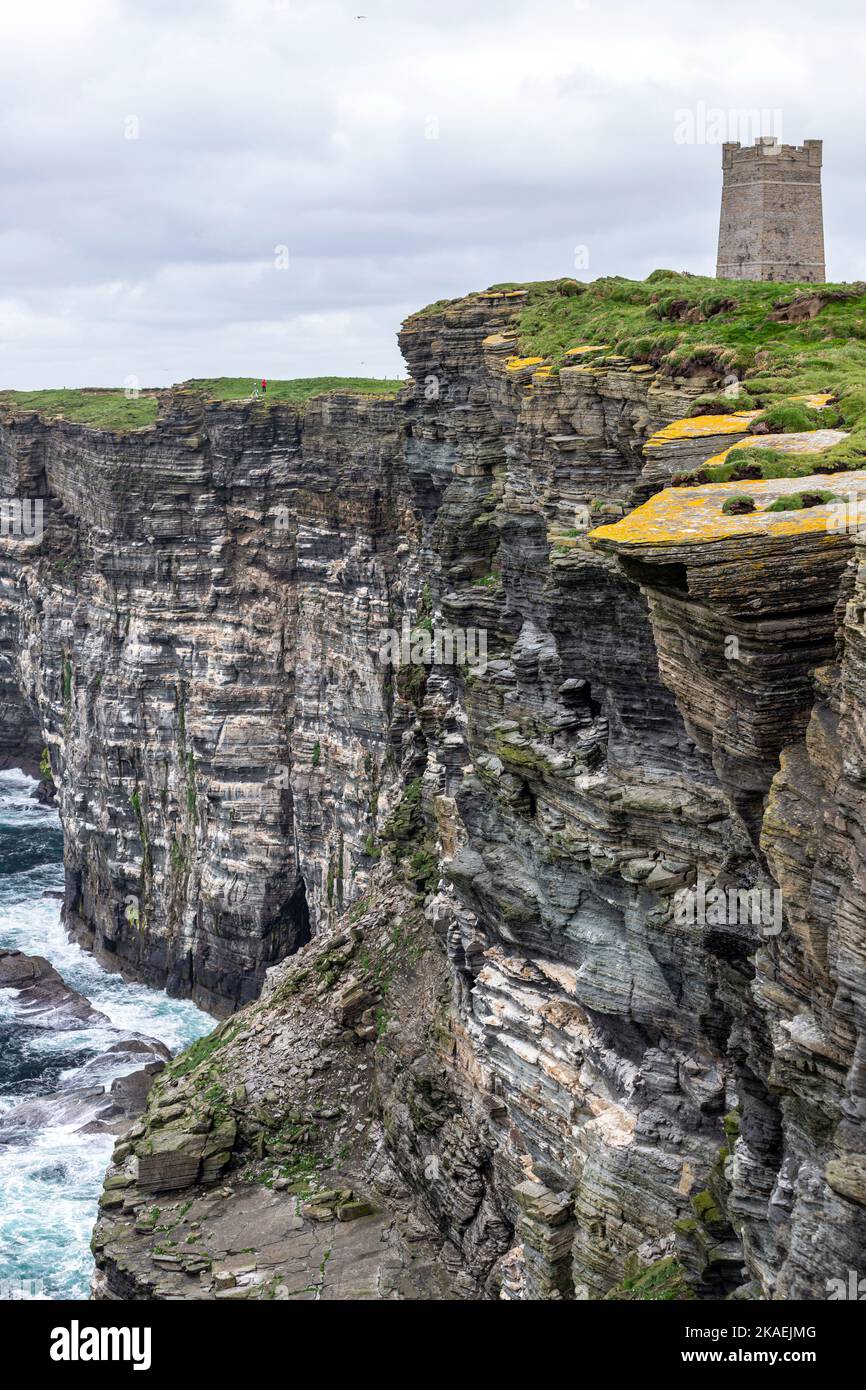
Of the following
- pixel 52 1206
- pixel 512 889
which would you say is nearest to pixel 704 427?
pixel 512 889

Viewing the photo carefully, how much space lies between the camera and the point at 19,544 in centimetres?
10638

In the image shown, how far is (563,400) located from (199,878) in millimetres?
56205

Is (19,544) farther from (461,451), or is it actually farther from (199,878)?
(461,451)

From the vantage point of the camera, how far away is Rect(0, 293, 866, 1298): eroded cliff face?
19.6 metres

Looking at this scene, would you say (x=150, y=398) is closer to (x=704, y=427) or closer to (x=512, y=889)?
(x=512, y=889)

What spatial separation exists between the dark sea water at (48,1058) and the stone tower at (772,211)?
4889 centimetres

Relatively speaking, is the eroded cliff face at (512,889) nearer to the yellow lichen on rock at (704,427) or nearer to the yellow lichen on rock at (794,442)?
the yellow lichen on rock at (794,442)

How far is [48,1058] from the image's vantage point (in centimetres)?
7506

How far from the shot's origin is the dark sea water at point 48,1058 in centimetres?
5594

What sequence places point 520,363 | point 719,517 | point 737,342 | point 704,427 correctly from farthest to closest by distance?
point 520,363
point 737,342
point 704,427
point 719,517

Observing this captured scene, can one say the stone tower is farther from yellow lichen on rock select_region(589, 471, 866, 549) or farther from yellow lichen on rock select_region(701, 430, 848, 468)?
yellow lichen on rock select_region(589, 471, 866, 549)

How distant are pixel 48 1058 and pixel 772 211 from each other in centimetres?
5649

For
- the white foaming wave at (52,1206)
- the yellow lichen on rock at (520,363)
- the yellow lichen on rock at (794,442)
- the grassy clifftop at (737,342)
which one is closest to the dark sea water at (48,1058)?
the white foaming wave at (52,1206)
